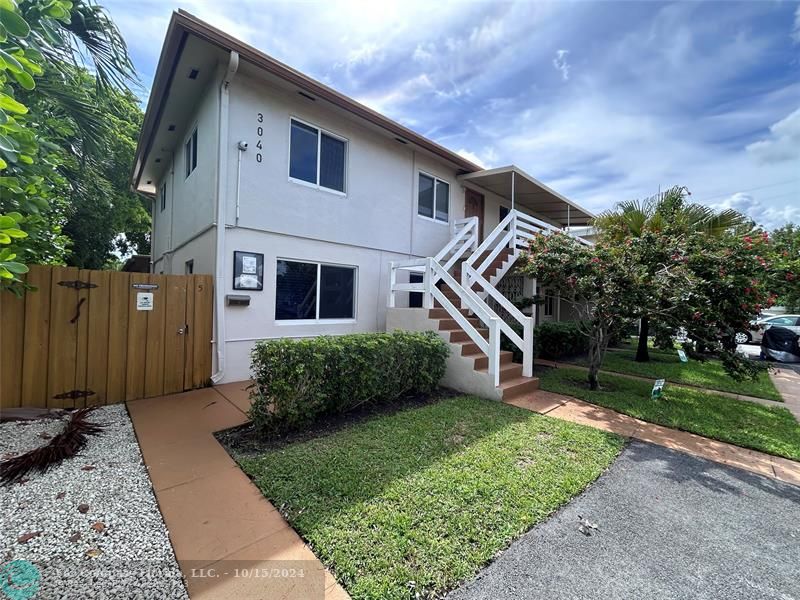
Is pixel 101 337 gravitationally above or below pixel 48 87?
below

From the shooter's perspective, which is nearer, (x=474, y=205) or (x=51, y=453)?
(x=51, y=453)

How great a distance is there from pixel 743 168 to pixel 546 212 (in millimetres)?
6485

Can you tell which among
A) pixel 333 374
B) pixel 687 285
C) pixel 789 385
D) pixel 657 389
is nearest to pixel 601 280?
pixel 687 285

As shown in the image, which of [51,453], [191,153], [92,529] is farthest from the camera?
[191,153]

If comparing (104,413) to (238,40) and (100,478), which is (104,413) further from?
(238,40)

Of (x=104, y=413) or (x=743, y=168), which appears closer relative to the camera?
(x=104, y=413)

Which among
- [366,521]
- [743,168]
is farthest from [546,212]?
[366,521]

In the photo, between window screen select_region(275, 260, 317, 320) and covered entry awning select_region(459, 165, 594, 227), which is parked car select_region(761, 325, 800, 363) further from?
window screen select_region(275, 260, 317, 320)

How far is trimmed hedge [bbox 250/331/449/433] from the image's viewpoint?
164 inches

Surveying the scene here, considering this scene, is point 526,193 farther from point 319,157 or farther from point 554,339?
point 319,157

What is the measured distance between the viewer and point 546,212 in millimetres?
15656

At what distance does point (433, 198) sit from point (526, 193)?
4.59 metres

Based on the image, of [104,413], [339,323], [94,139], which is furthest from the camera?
[339,323]

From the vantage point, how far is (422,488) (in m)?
3.07
